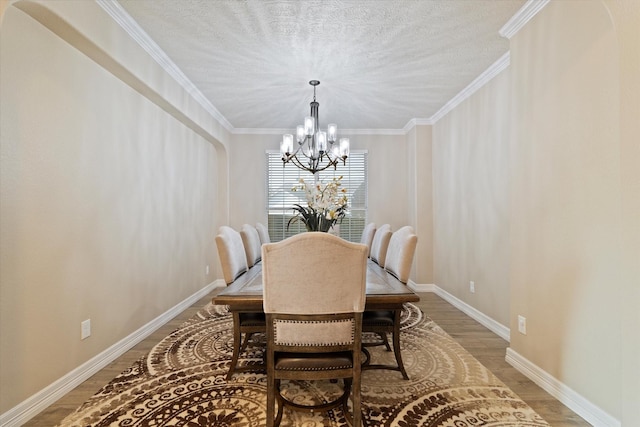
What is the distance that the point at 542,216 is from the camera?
228cm

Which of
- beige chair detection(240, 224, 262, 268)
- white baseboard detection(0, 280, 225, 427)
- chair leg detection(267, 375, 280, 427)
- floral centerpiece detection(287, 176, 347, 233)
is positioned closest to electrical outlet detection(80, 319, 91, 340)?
white baseboard detection(0, 280, 225, 427)

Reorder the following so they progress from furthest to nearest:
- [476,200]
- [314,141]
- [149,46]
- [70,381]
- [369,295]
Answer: [476,200] < [314,141] < [149,46] < [70,381] < [369,295]

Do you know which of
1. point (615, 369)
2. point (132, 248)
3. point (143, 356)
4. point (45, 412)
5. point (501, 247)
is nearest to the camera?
point (615, 369)

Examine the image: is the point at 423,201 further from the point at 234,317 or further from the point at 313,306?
the point at 313,306

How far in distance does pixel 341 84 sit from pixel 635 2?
8.42 ft

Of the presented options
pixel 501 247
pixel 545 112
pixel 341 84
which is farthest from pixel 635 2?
pixel 341 84

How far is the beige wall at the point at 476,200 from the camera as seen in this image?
3264 mm

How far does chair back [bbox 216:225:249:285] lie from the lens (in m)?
A: 2.34

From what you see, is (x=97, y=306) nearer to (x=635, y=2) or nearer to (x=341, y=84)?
(x=341, y=84)

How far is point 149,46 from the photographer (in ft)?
9.35

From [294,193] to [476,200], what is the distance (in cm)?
286

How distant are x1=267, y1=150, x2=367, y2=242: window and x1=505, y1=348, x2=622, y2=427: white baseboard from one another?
11.0 ft

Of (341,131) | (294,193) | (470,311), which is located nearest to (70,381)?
(470,311)

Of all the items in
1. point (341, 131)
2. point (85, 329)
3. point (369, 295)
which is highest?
point (341, 131)
